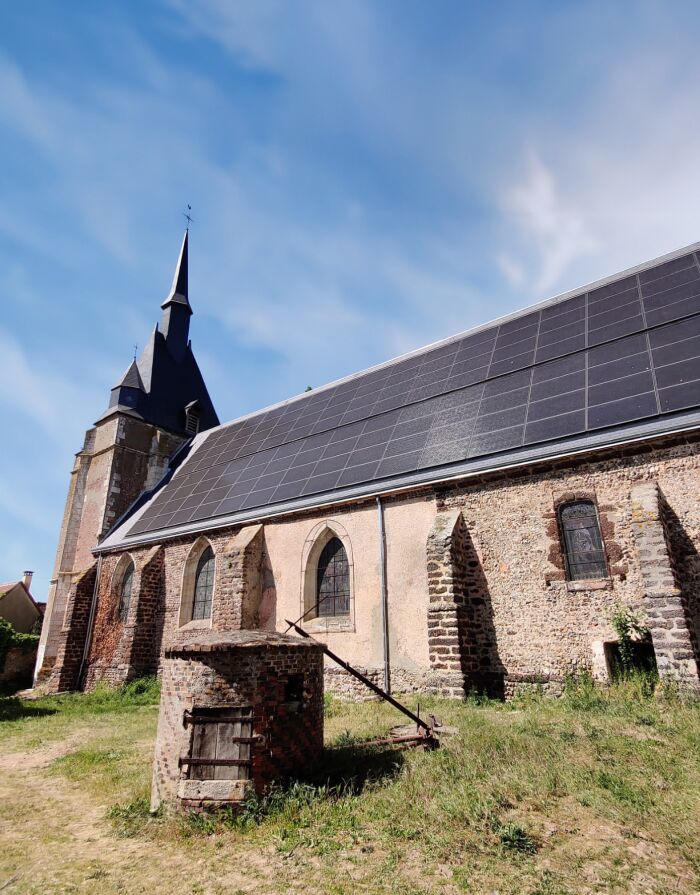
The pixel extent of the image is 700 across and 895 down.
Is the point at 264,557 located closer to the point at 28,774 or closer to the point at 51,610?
the point at 28,774

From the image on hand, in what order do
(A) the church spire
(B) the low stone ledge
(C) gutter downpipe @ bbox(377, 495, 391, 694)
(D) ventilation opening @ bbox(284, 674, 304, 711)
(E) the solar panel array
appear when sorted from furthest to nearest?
1. (A) the church spire
2. (C) gutter downpipe @ bbox(377, 495, 391, 694)
3. (E) the solar panel array
4. (D) ventilation opening @ bbox(284, 674, 304, 711)
5. (B) the low stone ledge

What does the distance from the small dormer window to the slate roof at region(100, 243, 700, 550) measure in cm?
662

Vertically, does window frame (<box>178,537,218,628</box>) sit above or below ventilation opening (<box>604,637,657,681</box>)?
above

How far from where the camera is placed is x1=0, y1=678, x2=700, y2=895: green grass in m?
3.68

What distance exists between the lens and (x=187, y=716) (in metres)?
5.39

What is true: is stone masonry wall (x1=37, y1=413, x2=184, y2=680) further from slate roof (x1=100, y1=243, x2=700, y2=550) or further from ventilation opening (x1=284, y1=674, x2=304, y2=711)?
ventilation opening (x1=284, y1=674, x2=304, y2=711)

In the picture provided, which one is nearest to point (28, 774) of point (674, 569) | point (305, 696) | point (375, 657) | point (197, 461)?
point (305, 696)

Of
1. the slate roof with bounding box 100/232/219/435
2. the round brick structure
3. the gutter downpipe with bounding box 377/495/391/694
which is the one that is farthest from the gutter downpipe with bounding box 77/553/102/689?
the round brick structure

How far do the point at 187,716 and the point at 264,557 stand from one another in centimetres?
772

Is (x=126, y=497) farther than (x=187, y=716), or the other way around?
(x=126, y=497)

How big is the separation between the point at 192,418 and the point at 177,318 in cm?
637

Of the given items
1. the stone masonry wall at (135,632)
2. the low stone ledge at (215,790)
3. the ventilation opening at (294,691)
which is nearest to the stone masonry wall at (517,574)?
the ventilation opening at (294,691)

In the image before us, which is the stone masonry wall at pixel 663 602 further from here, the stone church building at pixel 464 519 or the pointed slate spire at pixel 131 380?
the pointed slate spire at pixel 131 380

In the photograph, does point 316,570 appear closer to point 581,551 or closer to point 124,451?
point 581,551
